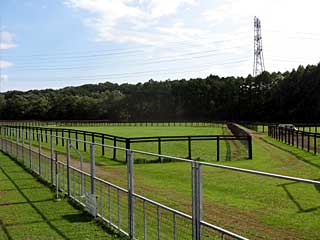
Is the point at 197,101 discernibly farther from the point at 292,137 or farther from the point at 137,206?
the point at 137,206

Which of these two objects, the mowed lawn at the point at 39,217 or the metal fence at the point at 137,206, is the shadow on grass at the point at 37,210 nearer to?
the mowed lawn at the point at 39,217

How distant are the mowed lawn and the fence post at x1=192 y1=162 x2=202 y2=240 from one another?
3028mm

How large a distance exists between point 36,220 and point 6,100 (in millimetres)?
127293

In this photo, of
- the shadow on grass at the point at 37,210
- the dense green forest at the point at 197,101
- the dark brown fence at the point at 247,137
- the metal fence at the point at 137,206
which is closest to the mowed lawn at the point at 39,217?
the shadow on grass at the point at 37,210

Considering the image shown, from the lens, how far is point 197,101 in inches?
5517

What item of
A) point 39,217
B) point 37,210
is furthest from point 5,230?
point 37,210

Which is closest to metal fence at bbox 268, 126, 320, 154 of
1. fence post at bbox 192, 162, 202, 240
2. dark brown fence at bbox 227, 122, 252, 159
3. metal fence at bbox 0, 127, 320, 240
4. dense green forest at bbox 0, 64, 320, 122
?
dark brown fence at bbox 227, 122, 252, 159

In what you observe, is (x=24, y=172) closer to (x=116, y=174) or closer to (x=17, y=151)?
(x=116, y=174)

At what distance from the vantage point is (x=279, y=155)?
23.7 metres

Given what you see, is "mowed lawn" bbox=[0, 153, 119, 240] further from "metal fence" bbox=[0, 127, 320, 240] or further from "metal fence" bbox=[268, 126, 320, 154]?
"metal fence" bbox=[268, 126, 320, 154]

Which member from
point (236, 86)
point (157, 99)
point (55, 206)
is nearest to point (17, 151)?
point (55, 206)

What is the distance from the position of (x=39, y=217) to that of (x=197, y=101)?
430 feet

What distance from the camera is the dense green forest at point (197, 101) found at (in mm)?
104438

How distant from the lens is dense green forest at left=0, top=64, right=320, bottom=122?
104438mm
